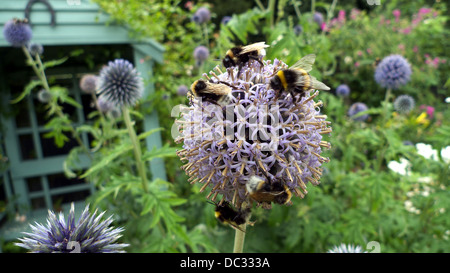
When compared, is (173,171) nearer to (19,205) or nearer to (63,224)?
(19,205)

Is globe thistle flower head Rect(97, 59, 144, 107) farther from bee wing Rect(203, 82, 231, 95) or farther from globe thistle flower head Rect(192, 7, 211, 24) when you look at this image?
globe thistle flower head Rect(192, 7, 211, 24)

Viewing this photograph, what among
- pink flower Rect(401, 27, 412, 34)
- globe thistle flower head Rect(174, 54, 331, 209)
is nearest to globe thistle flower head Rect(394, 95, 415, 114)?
globe thistle flower head Rect(174, 54, 331, 209)

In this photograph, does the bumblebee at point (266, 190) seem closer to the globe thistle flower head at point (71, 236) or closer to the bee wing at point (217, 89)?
the bee wing at point (217, 89)

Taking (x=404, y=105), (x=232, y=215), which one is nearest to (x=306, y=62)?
(x=232, y=215)

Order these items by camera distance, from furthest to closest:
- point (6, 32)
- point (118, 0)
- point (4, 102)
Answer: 1. point (4, 102)
2. point (118, 0)
3. point (6, 32)
